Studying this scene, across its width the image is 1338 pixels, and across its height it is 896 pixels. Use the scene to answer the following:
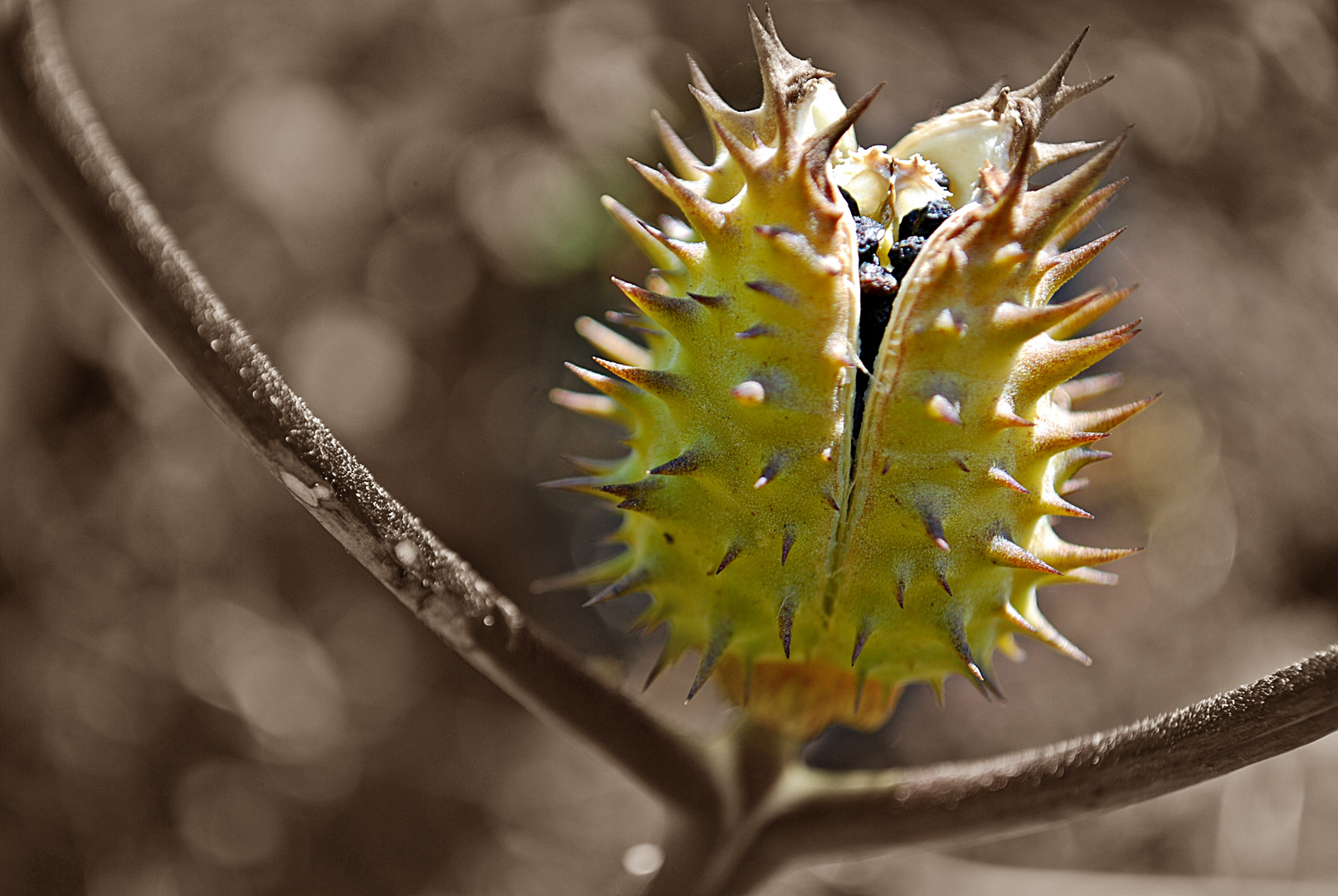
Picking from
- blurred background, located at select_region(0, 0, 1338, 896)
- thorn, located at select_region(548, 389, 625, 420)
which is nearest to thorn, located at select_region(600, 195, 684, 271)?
thorn, located at select_region(548, 389, 625, 420)

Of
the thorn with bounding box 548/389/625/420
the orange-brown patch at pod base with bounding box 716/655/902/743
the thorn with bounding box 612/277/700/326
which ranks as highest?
the thorn with bounding box 612/277/700/326

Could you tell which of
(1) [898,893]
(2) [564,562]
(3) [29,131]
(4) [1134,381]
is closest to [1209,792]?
(1) [898,893]

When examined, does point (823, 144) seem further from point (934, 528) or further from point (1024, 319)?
point (934, 528)

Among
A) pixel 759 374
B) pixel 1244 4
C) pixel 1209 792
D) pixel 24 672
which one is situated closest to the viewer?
pixel 759 374

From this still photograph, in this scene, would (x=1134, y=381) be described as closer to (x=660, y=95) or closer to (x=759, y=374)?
(x=660, y=95)

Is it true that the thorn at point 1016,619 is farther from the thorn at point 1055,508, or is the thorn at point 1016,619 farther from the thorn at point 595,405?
the thorn at point 595,405

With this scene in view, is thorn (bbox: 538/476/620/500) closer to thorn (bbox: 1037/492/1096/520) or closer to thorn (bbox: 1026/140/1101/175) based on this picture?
thorn (bbox: 1037/492/1096/520)
